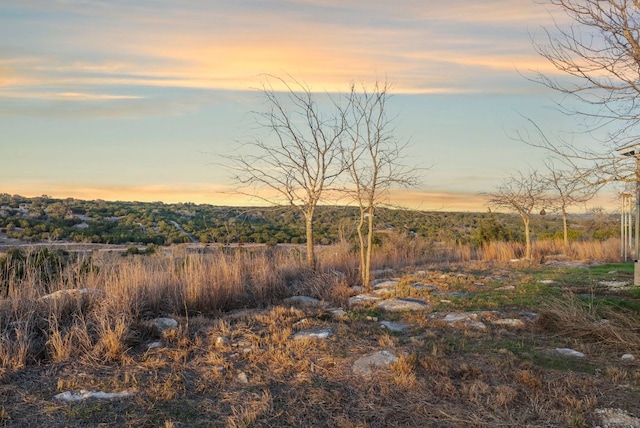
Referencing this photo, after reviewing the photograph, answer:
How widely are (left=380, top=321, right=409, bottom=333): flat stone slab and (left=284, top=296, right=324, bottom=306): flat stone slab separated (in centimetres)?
179

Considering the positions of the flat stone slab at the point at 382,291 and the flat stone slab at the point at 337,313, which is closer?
the flat stone slab at the point at 337,313

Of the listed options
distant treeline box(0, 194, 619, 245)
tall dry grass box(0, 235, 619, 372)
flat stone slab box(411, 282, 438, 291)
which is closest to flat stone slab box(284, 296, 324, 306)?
tall dry grass box(0, 235, 619, 372)

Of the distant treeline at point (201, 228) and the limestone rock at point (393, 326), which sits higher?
the distant treeline at point (201, 228)

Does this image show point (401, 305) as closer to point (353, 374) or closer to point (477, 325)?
point (477, 325)

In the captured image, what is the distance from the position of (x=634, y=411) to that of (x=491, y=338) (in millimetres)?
2405

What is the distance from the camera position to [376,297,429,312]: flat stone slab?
8.82m

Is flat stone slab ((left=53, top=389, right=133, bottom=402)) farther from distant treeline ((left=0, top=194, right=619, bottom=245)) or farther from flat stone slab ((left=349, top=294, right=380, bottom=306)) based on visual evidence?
distant treeline ((left=0, top=194, right=619, bottom=245))

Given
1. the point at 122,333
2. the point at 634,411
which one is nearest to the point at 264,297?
the point at 122,333

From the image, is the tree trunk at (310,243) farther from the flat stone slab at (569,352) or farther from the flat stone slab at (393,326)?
the flat stone slab at (569,352)

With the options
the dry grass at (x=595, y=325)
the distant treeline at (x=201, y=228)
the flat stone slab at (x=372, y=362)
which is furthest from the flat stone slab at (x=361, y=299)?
the distant treeline at (x=201, y=228)

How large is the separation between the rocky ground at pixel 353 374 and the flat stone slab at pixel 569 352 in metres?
0.02

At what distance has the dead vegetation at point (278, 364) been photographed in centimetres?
442

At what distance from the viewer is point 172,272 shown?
8961 millimetres

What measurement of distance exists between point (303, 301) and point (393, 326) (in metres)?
2.43
